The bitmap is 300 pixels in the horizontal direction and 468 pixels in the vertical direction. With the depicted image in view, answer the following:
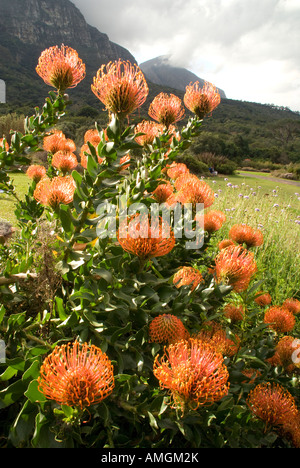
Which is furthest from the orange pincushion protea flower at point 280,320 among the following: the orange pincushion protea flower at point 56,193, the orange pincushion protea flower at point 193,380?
the orange pincushion protea flower at point 56,193

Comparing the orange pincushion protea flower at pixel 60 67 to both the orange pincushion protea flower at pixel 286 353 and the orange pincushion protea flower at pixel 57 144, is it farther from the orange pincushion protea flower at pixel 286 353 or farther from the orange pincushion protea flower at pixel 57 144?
the orange pincushion protea flower at pixel 286 353

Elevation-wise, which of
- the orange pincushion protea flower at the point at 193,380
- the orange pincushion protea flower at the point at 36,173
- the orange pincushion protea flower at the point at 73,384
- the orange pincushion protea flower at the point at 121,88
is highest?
the orange pincushion protea flower at the point at 121,88

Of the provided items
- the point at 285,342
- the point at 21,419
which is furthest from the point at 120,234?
the point at 285,342

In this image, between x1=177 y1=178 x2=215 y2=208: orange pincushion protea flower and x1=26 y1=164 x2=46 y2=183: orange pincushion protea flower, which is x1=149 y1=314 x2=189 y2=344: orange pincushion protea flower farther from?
x1=26 y1=164 x2=46 y2=183: orange pincushion protea flower

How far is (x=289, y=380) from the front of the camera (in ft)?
4.97

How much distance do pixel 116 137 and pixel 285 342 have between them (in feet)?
4.78

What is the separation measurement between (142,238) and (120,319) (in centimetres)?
38

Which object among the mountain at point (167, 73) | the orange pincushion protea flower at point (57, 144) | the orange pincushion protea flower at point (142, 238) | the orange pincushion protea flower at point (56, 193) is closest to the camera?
the orange pincushion protea flower at point (142, 238)

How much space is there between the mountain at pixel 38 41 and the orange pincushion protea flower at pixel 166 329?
105 feet

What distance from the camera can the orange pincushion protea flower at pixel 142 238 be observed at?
3.26ft

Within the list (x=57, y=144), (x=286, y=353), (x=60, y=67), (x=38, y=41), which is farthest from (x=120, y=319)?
(x=38, y=41)

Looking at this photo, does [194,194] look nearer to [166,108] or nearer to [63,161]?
[166,108]

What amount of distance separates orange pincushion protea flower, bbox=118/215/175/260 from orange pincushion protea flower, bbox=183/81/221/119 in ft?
2.70

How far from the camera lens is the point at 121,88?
1059mm
